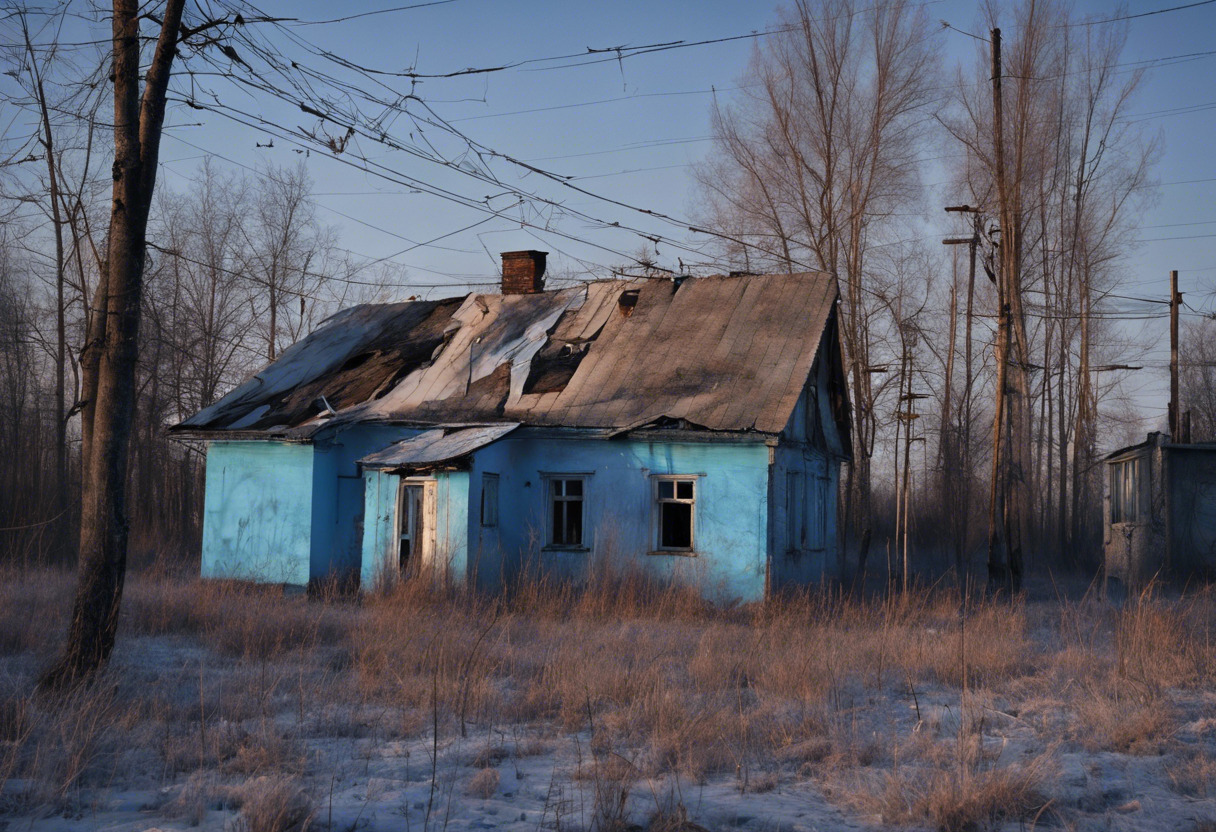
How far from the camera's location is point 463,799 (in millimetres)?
5066

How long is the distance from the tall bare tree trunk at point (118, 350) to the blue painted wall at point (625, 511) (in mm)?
7147

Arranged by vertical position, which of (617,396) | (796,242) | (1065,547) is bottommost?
(1065,547)

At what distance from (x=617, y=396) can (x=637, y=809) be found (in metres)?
11.0

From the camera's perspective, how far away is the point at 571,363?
16.9 metres

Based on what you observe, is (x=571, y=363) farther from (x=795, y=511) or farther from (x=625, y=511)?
(x=795, y=511)

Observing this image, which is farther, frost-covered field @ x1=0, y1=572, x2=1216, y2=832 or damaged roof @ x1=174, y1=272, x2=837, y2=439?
damaged roof @ x1=174, y1=272, x2=837, y2=439

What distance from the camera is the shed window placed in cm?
2003

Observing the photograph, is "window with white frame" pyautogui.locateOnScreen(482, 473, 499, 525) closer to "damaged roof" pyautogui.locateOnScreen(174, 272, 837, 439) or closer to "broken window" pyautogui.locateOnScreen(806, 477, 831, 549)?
"damaged roof" pyautogui.locateOnScreen(174, 272, 837, 439)

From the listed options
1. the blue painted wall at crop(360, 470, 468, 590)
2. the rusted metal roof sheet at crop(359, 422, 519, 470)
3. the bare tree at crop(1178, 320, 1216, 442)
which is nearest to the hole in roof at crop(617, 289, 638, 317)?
the rusted metal roof sheet at crop(359, 422, 519, 470)

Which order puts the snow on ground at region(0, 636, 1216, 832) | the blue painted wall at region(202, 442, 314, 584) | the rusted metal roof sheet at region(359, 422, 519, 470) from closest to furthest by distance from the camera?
the snow on ground at region(0, 636, 1216, 832)
the rusted metal roof sheet at region(359, 422, 519, 470)
the blue painted wall at region(202, 442, 314, 584)

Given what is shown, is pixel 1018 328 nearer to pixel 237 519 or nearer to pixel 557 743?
pixel 237 519

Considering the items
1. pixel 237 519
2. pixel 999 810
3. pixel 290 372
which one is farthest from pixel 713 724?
pixel 290 372

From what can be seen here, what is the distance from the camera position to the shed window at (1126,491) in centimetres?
2003

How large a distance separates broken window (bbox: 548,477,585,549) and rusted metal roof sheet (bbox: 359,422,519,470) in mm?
1266
